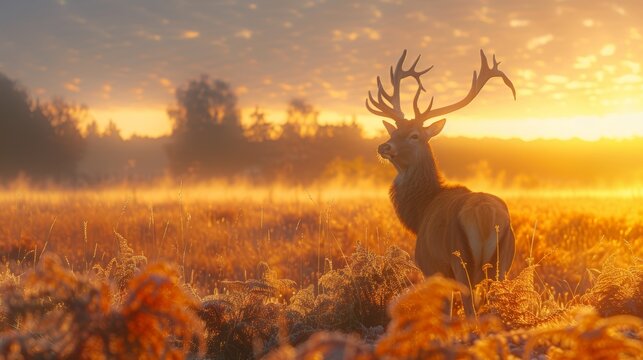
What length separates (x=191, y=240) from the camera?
1084cm

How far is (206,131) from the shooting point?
5347cm

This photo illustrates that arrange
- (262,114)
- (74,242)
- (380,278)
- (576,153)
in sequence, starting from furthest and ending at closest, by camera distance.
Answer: (576,153), (262,114), (74,242), (380,278)

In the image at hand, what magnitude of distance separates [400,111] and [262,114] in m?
47.7

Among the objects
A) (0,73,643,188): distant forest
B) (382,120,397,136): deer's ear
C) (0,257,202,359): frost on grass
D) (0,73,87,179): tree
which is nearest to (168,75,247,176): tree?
(0,73,643,188): distant forest

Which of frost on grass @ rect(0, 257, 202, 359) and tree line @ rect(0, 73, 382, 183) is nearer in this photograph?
frost on grass @ rect(0, 257, 202, 359)

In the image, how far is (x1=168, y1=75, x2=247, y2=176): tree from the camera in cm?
5328

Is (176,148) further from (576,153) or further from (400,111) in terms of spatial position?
(576,153)

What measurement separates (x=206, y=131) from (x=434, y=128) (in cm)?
4654

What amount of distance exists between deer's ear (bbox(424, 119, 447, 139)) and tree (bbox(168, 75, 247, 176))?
4533cm

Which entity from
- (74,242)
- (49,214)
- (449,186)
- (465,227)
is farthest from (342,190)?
(465,227)

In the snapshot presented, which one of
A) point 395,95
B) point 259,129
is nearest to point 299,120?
point 259,129

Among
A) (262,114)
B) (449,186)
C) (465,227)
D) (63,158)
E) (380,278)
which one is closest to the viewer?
(380,278)

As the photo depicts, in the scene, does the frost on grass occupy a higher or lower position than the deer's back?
higher

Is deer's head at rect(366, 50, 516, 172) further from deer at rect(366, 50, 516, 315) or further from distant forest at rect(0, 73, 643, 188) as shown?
distant forest at rect(0, 73, 643, 188)
